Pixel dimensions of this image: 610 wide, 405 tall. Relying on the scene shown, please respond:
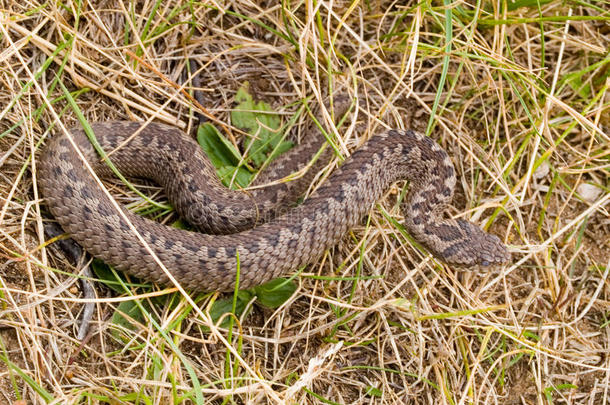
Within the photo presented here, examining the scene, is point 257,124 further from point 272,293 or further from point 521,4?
point 521,4

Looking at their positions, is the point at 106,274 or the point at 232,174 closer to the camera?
the point at 106,274

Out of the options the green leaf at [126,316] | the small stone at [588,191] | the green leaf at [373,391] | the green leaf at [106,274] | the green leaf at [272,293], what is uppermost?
the green leaf at [106,274]

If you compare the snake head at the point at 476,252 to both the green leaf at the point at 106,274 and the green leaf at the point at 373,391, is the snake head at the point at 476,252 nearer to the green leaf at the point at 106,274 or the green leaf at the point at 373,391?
the green leaf at the point at 373,391

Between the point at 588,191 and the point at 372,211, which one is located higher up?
the point at 372,211

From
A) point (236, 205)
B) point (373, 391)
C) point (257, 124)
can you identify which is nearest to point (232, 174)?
point (236, 205)

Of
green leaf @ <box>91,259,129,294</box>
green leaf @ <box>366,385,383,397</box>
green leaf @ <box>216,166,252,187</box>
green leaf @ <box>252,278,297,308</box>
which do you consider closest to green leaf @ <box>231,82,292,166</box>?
green leaf @ <box>216,166,252,187</box>

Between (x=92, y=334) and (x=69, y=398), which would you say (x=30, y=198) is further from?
(x=69, y=398)

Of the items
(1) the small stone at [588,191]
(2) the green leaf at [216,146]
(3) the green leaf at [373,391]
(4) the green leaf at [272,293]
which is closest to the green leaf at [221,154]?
(2) the green leaf at [216,146]
